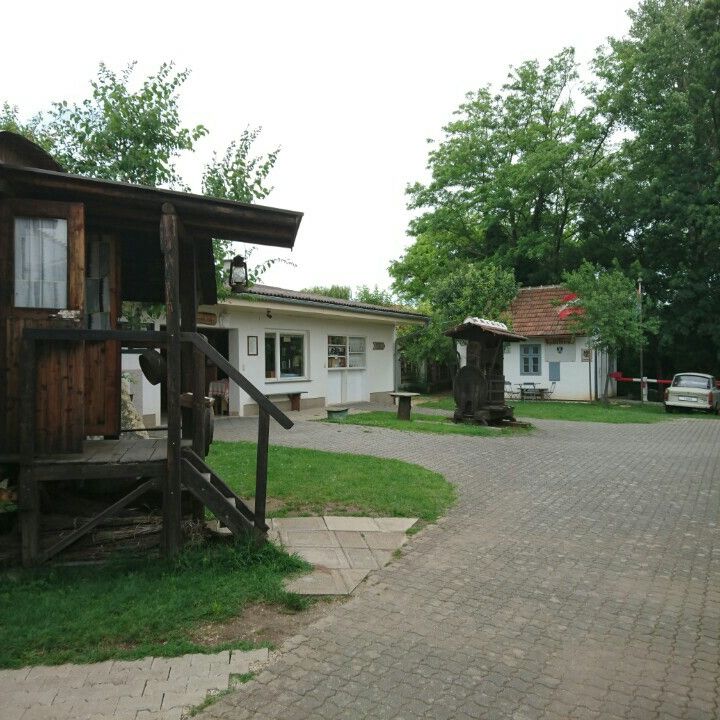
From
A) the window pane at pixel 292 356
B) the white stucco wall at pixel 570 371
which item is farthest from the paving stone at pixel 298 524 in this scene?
the white stucco wall at pixel 570 371

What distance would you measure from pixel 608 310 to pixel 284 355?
1158 cm

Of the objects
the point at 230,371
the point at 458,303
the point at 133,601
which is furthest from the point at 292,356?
the point at 133,601

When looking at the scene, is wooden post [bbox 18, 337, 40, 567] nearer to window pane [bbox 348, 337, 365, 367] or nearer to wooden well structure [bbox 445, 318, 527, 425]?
wooden well structure [bbox 445, 318, 527, 425]

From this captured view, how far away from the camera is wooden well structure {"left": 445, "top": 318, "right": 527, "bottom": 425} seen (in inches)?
631

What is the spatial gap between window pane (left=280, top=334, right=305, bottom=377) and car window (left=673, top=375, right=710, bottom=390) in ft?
43.9

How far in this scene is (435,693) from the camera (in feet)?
11.0

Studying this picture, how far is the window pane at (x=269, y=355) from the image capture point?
741 inches


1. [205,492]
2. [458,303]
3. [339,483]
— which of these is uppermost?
[458,303]

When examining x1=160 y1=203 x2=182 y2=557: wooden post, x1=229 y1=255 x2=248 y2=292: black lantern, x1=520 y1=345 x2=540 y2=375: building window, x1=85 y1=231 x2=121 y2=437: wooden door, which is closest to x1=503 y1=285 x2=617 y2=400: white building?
x1=520 y1=345 x2=540 y2=375: building window

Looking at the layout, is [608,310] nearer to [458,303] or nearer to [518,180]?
[458,303]

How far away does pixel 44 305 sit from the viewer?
16.8 ft

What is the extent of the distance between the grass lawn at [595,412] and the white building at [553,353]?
160 centimetres

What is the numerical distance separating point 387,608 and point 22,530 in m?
2.87

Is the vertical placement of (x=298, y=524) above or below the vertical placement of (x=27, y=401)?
below
